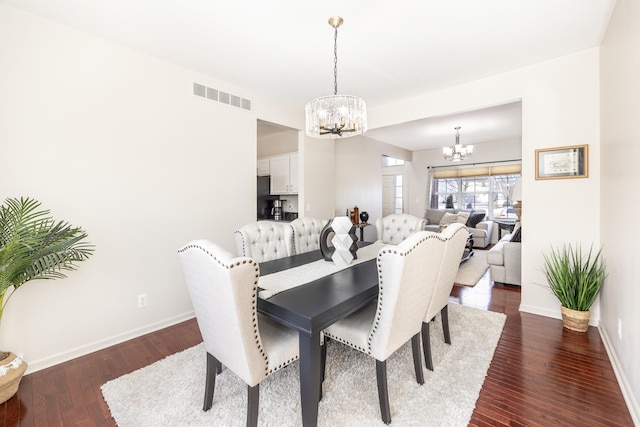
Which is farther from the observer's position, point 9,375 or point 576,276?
point 576,276

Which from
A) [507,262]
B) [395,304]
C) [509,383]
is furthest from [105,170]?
[507,262]

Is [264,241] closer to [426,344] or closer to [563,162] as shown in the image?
[426,344]

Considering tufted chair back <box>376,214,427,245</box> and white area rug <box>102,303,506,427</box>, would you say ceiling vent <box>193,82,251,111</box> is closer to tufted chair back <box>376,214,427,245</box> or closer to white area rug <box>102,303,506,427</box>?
tufted chair back <box>376,214,427,245</box>

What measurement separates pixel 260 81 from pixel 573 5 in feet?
9.03

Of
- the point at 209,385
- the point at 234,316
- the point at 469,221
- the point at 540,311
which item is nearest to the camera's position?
the point at 234,316

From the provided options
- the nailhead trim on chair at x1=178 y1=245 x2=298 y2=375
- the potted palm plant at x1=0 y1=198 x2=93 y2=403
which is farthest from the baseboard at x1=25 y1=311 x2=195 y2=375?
the nailhead trim on chair at x1=178 y1=245 x2=298 y2=375

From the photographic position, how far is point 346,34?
2.32 meters

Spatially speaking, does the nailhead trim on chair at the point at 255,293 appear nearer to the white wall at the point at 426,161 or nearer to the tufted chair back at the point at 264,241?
the tufted chair back at the point at 264,241

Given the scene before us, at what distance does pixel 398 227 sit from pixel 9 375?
10.5ft

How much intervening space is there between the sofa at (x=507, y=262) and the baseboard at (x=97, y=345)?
3.93m

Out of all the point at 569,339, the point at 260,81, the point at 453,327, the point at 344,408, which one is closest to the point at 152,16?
the point at 260,81

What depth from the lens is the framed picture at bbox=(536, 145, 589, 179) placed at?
266 centimetres

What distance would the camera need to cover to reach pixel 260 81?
3.21 m

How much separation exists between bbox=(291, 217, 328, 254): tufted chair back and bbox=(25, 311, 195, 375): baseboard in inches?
54.7
